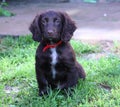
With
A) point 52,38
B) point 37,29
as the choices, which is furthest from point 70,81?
point 37,29

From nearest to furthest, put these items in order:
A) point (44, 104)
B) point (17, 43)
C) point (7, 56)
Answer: point (44, 104) < point (7, 56) < point (17, 43)

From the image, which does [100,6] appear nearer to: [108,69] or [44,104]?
[108,69]

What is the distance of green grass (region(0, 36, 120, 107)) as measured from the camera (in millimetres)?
3848

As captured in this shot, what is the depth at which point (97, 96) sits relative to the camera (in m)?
3.92

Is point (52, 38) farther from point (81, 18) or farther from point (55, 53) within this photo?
point (81, 18)

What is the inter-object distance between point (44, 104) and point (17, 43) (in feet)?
7.72

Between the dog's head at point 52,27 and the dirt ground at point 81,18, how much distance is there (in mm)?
2421

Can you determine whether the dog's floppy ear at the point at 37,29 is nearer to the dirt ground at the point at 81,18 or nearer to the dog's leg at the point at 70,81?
the dog's leg at the point at 70,81

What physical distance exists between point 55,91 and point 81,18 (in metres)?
3.91

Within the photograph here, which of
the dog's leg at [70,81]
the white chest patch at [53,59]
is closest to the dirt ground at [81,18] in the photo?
the dog's leg at [70,81]

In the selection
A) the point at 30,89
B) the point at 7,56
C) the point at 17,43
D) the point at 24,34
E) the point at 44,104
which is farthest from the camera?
the point at 24,34

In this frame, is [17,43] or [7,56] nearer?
[7,56]

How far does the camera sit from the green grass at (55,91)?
3.85m

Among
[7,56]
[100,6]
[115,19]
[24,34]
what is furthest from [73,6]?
[7,56]
